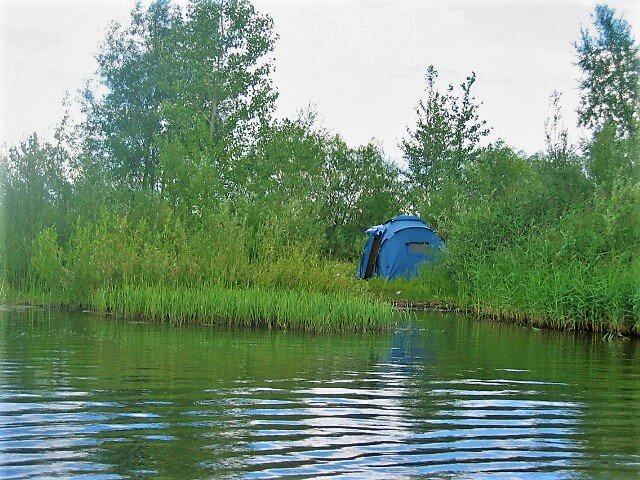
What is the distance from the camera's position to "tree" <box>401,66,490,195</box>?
143 ft

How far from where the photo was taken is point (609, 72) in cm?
4216

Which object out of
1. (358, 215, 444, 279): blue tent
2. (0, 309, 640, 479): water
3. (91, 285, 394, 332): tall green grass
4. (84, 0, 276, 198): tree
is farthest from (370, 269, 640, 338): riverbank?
(84, 0, 276, 198): tree

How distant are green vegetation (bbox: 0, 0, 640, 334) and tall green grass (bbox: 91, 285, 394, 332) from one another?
0.04 metres

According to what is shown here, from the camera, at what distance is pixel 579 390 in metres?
10.1

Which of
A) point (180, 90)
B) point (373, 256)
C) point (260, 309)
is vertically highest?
point (180, 90)

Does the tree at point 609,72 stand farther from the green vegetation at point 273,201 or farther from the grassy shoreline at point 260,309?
the grassy shoreline at point 260,309

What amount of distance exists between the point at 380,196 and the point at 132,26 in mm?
17302

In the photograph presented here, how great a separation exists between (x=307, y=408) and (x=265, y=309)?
806 centimetres

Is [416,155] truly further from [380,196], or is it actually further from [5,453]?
[5,453]

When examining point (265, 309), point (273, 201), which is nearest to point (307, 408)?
point (265, 309)

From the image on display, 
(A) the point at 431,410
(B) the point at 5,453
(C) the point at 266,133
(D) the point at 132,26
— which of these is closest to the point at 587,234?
(A) the point at 431,410

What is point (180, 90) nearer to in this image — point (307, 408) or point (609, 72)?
point (609, 72)

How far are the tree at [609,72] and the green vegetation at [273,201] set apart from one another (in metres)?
0.08

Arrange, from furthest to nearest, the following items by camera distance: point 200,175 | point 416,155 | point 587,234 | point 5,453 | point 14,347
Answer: point 416,155
point 200,175
point 587,234
point 14,347
point 5,453
